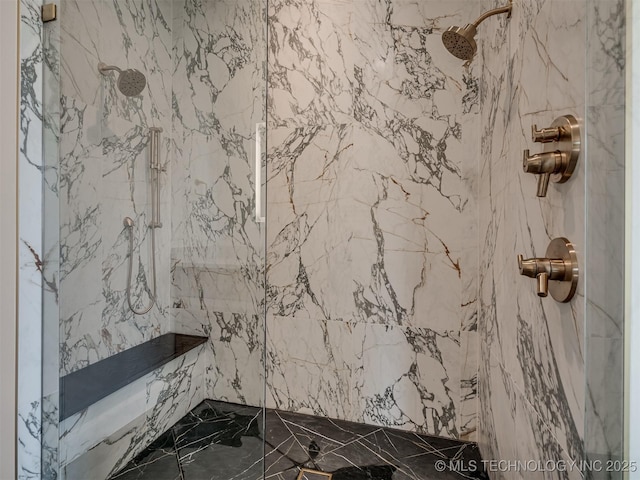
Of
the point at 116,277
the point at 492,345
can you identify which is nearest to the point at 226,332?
the point at 116,277

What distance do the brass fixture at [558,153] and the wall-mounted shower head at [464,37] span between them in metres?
0.53

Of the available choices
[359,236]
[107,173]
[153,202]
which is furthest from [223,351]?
[359,236]

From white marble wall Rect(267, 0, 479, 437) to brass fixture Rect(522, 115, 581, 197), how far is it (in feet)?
2.76

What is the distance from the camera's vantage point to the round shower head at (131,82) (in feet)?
3.45

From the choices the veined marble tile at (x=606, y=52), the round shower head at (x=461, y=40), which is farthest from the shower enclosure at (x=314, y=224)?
the round shower head at (x=461, y=40)

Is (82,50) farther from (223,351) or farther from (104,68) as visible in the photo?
(223,351)

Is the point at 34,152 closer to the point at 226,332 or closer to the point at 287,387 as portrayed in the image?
the point at 226,332

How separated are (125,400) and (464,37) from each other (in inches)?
62.4

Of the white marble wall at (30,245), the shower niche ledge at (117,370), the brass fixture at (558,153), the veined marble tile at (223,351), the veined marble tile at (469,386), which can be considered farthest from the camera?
the veined marble tile at (469,386)

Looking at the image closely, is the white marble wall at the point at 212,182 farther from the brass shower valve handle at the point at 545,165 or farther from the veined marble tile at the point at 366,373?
the brass shower valve handle at the point at 545,165

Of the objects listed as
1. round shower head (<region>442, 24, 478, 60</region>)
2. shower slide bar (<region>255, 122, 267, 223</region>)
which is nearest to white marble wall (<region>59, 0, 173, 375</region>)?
shower slide bar (<region>255, 122, 267, 223</region>)

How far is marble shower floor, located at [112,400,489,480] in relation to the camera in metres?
1.02

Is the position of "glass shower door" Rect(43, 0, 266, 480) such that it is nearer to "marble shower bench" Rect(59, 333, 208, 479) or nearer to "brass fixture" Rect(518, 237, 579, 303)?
"marble shower bench" Rect(59, 333, 208, 479)

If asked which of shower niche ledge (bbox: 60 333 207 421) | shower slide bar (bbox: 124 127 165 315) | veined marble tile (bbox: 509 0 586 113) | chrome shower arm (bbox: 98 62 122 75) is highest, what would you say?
chrome shower arm (bbox: 98 62 122 75)
